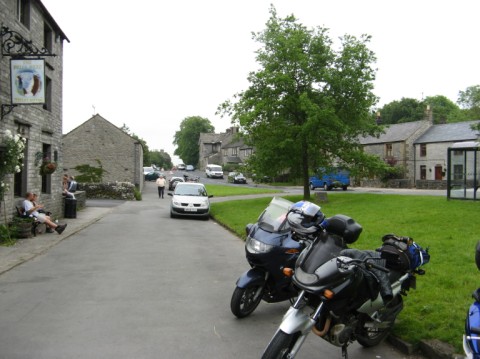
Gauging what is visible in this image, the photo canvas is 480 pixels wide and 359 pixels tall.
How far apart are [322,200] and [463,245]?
1454 centimetres

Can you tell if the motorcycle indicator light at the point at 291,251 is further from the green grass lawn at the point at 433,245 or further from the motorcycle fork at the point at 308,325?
the motorcycle fork at the point at 308,325

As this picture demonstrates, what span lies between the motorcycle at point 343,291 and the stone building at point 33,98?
10068 mm

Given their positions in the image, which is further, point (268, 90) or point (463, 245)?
point (268, 90)

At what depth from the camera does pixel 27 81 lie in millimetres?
12141

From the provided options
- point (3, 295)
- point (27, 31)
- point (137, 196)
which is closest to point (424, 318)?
point (3, 295)

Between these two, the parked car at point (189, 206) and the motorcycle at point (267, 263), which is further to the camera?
the parked car at point (189, 206)

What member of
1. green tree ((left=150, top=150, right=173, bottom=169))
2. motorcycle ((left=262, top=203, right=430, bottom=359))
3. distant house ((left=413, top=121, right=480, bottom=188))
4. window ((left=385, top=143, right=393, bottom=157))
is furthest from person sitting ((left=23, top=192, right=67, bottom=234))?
green tree ((left=150, top=150, right=173, bottom=169))

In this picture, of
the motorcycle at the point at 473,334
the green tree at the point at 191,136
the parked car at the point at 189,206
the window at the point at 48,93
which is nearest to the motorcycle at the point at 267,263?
the motorcycle at the point at 473,334

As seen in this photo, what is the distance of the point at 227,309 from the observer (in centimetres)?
615

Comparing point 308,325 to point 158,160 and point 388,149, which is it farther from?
point 158,160

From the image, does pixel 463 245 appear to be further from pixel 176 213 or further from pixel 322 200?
pixel 322 200

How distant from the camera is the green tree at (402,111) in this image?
77.9m

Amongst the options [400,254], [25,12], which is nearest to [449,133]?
[25,12]

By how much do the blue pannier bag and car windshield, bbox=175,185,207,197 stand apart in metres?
16.3
